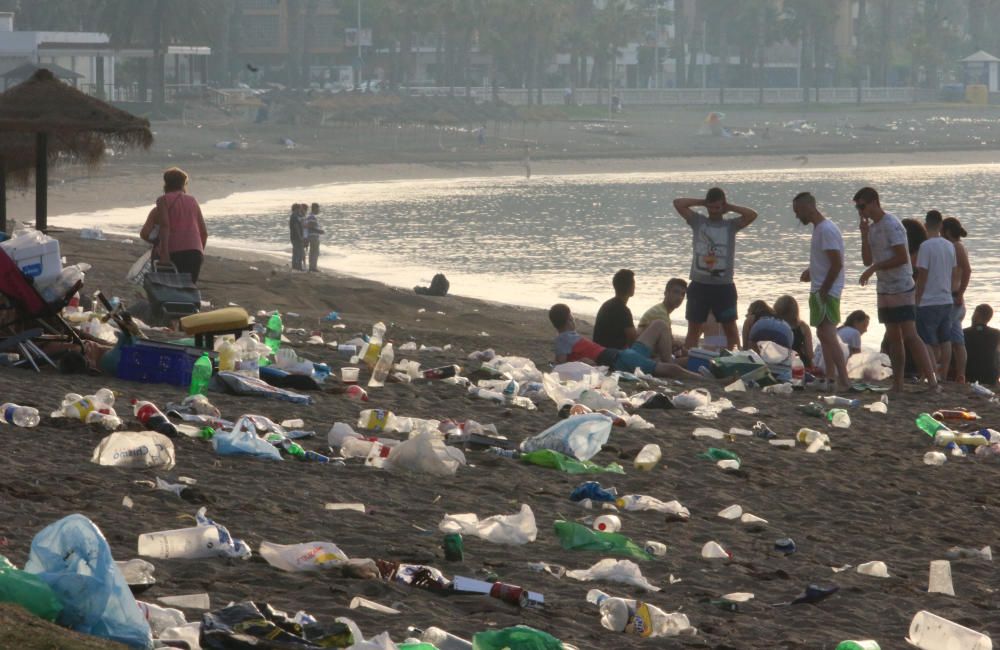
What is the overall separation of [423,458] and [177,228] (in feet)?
16.9

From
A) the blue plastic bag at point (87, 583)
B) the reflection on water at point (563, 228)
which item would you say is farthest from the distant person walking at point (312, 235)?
the blue plastic bag at point (87, 583)

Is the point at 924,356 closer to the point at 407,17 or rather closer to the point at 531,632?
the point at 531,632

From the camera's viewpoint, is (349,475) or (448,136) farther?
(448,136)

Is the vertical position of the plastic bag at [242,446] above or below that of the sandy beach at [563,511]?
above

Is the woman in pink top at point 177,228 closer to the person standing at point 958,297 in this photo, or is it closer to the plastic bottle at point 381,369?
the plastic bottle at point 381,369

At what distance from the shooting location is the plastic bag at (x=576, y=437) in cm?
711

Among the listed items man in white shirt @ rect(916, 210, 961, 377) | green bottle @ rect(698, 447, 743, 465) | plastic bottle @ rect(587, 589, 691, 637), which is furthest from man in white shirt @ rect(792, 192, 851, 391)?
→ plastic bottle @ rect(587, 589, 691, 637)

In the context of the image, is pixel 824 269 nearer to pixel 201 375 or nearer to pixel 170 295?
pixel 201 375

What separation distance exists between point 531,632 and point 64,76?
41.1m

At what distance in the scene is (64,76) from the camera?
4234cm

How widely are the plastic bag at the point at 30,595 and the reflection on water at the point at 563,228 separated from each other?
49.1ft

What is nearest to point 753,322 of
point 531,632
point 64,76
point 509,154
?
point 531,632

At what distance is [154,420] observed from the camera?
668 cm

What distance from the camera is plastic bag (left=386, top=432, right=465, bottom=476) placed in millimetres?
6516
